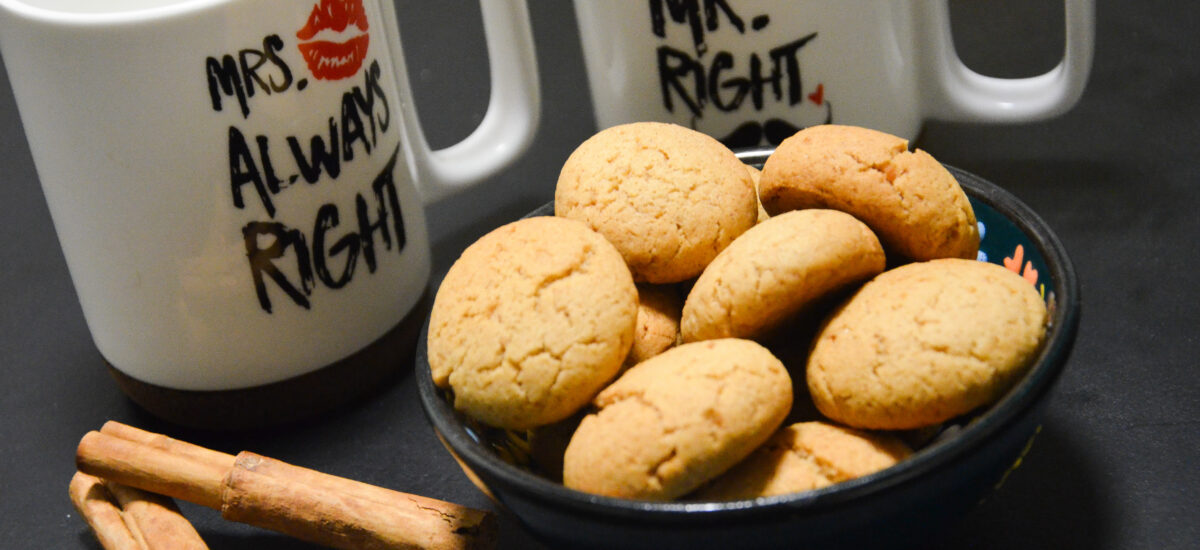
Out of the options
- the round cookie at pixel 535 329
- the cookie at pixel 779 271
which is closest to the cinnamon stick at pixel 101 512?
the round cookie at pixel 535 329

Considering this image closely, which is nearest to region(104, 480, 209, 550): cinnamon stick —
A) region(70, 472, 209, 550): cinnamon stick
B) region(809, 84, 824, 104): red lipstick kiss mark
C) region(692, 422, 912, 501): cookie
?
region(70, 472, 209, 550): cinnamon stick

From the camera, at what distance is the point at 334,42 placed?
65 cm

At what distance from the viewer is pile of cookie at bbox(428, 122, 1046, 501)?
18.9 inches

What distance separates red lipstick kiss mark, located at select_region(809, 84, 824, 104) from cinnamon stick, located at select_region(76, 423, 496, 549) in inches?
14.0

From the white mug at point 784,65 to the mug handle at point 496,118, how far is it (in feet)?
0.14

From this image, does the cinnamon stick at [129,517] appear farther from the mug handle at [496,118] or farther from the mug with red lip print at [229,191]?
the mug handle at [496,118]

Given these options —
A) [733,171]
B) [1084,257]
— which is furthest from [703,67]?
[1084,257]

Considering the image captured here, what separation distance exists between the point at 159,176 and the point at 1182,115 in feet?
2.38

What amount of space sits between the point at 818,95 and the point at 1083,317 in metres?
0.22

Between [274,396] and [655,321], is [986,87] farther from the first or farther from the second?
[274,396]

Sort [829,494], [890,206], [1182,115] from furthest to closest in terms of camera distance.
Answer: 1. [1182,115]
2. [890,206]
3. [829,494]

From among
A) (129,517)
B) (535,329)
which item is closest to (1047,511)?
(535,329)

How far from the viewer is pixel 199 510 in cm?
67

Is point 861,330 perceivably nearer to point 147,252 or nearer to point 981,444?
point 981,444
